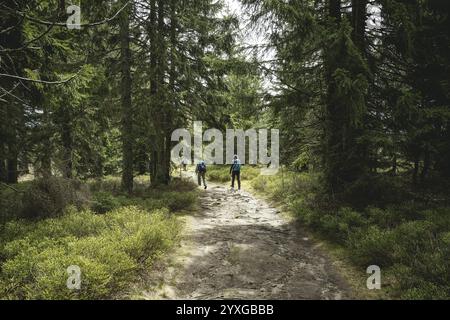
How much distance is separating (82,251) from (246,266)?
354 cm

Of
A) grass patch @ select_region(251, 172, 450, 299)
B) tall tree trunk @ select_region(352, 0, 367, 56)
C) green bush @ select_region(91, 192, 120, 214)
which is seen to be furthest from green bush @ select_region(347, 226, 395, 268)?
green bush @ select_region(91, 192, 120, 214)

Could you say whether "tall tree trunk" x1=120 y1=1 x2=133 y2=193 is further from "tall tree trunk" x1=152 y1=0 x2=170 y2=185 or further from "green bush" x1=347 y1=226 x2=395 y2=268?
"green bush" x1=347 y1=226 x2=395 y2=268

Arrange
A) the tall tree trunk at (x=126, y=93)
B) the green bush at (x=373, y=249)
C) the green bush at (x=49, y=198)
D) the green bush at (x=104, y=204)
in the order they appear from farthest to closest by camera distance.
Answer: the tall tree trunk at (x=126, y=93) → the green bush at (x=104, y=204) → the green bush at (x=49, y=198) → the green bush at (x=373, y=249)

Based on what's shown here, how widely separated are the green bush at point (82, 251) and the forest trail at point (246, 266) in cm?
60

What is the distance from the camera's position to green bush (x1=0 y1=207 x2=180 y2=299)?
209 inches

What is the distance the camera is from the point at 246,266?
23.9 ft

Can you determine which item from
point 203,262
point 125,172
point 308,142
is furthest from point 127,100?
point 203,262

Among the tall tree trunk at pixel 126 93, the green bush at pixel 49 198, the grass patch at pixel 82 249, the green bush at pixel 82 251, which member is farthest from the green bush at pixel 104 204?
the tall tree trunk at pixel 126 93

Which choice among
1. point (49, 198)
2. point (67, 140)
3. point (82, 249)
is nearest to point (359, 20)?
point (82, 249)

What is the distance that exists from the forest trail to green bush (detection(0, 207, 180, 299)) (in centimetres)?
60

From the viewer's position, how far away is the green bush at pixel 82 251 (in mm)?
→ 5316

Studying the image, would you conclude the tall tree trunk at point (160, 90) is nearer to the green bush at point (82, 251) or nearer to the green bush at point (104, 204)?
the green bush at point (104, 204)

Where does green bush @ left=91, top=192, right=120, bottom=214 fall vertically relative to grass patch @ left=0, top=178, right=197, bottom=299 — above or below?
above

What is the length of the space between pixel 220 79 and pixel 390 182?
1038 centimetres
